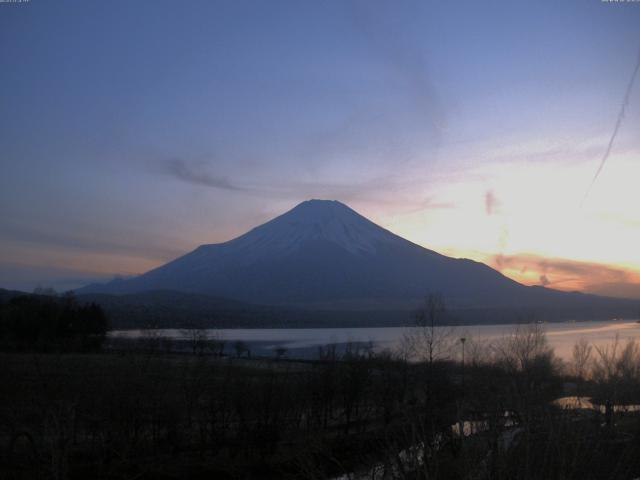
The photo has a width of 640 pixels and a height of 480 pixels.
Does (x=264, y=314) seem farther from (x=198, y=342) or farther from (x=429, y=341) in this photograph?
(x=429, y=341)

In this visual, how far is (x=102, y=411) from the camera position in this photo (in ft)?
58.8

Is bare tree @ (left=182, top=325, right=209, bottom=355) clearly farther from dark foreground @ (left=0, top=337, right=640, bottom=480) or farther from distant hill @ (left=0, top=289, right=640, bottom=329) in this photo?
distant hill @ (left=0, top=289, right=640, bottom=329)

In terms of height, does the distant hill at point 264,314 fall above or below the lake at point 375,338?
above

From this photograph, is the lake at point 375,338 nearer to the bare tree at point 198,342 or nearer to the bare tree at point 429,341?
the bare tree at point 198,342

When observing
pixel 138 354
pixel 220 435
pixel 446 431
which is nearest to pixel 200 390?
pixel 220 435

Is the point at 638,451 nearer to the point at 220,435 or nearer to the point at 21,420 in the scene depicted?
the point at 220,435

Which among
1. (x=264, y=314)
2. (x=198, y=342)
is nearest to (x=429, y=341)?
(x=198, y=342)

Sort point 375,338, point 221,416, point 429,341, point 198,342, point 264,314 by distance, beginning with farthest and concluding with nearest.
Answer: point 264,314, point 375,338, point 198,342, point 429,341, point 221,416

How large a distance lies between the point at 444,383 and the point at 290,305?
14622cm

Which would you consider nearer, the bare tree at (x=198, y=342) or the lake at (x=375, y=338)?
the bare tree at (x=198, y=342)

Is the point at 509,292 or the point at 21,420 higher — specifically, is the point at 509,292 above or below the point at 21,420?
above

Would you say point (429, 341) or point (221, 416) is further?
point (429, 341)

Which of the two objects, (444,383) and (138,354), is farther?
(138,354)

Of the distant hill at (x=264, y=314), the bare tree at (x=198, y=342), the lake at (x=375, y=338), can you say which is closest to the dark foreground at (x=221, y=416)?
the bare tree at (x=198, y=342)
